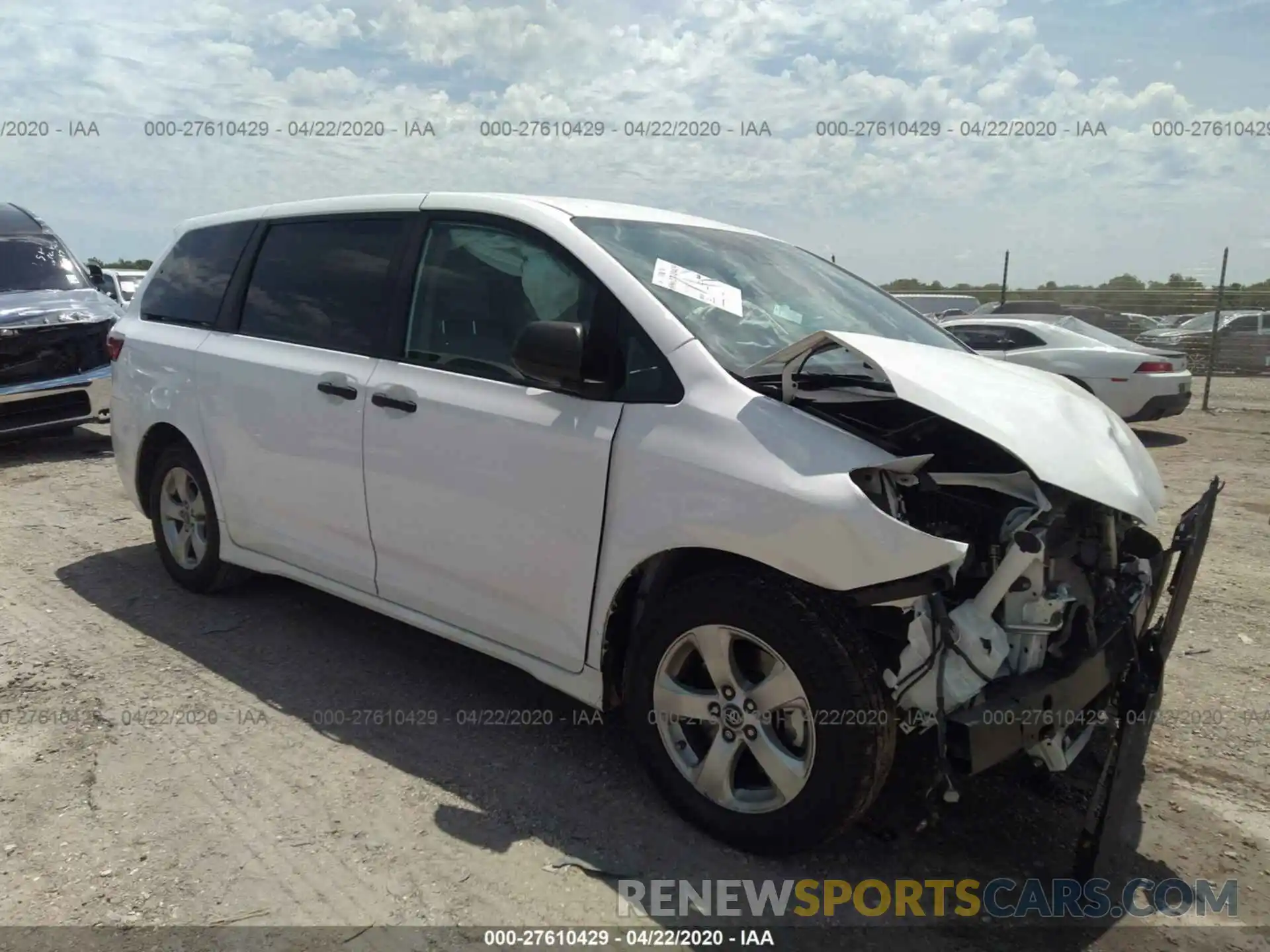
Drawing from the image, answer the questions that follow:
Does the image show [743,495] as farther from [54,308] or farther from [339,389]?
[54,308]

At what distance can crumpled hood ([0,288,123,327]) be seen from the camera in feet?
27.5

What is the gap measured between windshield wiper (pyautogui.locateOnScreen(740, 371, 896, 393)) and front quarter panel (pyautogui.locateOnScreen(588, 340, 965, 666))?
0.09m

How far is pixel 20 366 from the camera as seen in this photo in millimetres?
8320

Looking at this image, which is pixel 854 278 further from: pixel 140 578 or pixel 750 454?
pixel 140 578

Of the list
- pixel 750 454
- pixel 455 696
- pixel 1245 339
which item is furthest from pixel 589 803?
pixel 1245 339

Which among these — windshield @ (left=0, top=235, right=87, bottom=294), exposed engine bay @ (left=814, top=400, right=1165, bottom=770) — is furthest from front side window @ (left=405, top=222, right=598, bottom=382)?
windshield @ (left=0, top=235, right=87, bottom=294)

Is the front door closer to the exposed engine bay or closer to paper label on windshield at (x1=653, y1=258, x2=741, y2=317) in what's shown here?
paper label on windshield at (x1=653, y1=258, x2=741, y2=317)

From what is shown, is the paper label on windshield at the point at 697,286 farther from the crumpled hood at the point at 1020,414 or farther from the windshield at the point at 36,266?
the windshield at the point at 36,266

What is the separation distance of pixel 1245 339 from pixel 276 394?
18.7 meters

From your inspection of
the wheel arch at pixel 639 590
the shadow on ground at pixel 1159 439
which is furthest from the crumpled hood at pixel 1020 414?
the shadow on ground at pixel 1159 439

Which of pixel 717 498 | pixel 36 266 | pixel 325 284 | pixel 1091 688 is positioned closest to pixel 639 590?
pixel 717 498

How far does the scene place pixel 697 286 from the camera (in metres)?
3.17
